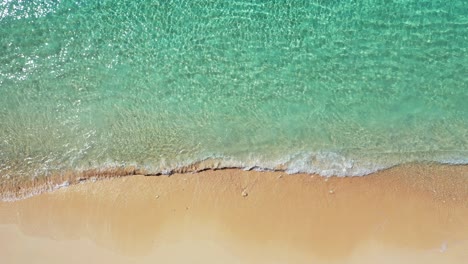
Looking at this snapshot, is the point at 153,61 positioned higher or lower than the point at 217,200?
higher

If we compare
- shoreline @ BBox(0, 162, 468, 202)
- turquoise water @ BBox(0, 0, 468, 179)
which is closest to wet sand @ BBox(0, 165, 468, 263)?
shoreline @ BBox(0, 162, 468, 202)

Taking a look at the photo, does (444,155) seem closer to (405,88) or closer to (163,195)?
(405,88)

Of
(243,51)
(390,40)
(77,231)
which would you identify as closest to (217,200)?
(77,231)

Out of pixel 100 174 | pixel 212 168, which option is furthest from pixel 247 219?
pixel 100 174

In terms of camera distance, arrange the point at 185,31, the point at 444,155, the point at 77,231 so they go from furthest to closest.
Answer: the point at 185,31 < the point at 444,155 < the point at 77,231

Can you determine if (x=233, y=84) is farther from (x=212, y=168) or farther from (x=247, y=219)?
(x=247, y=219)

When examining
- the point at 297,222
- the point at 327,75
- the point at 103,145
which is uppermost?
the point at 327,75

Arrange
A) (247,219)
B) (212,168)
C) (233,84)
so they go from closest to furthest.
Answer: (247,219), (212,168), (233,84)
